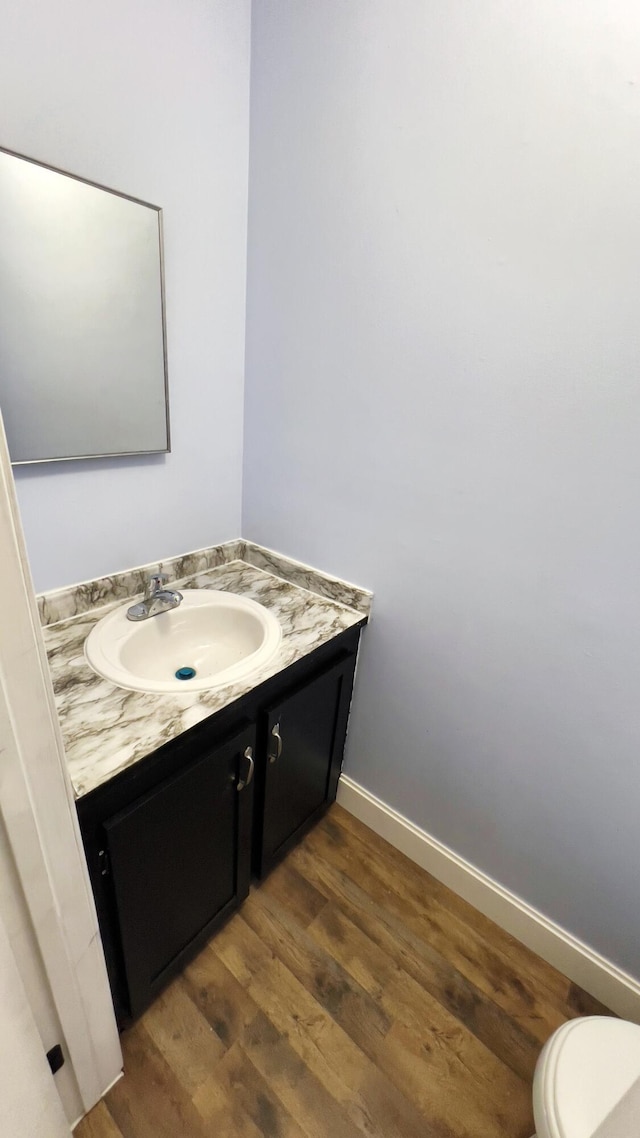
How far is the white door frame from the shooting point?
1.65ft

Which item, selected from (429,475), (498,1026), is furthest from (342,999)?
(429,475)

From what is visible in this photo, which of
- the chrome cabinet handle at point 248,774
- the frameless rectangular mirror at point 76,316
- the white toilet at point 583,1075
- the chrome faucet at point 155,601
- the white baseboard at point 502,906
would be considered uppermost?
the frameless rectangular mirror at point 76,316

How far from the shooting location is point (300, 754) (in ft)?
4.11

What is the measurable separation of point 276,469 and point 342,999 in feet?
4.63

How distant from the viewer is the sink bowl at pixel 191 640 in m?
1.06

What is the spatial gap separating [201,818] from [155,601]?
1.75ft

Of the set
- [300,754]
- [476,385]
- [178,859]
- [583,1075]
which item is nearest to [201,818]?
[178,859]

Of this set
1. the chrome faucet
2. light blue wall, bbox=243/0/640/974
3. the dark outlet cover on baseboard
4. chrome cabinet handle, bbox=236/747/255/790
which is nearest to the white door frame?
the dark outlet cover on baseboard

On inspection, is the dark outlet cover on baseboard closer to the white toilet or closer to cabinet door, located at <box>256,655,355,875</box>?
cabinet door, located at <box>256,655,355,875</box>

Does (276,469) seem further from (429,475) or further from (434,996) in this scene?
(434,996)

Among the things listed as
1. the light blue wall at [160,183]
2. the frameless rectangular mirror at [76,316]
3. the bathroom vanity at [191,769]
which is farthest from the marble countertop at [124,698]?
the frameless rectangular mirror at [76,316]

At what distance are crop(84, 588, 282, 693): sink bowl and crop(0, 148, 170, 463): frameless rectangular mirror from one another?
1.40 feet

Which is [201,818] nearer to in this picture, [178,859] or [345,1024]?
[178,859]

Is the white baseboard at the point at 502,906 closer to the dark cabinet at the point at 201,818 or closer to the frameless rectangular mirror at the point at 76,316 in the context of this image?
the dark cabinet at the point at 201,818
